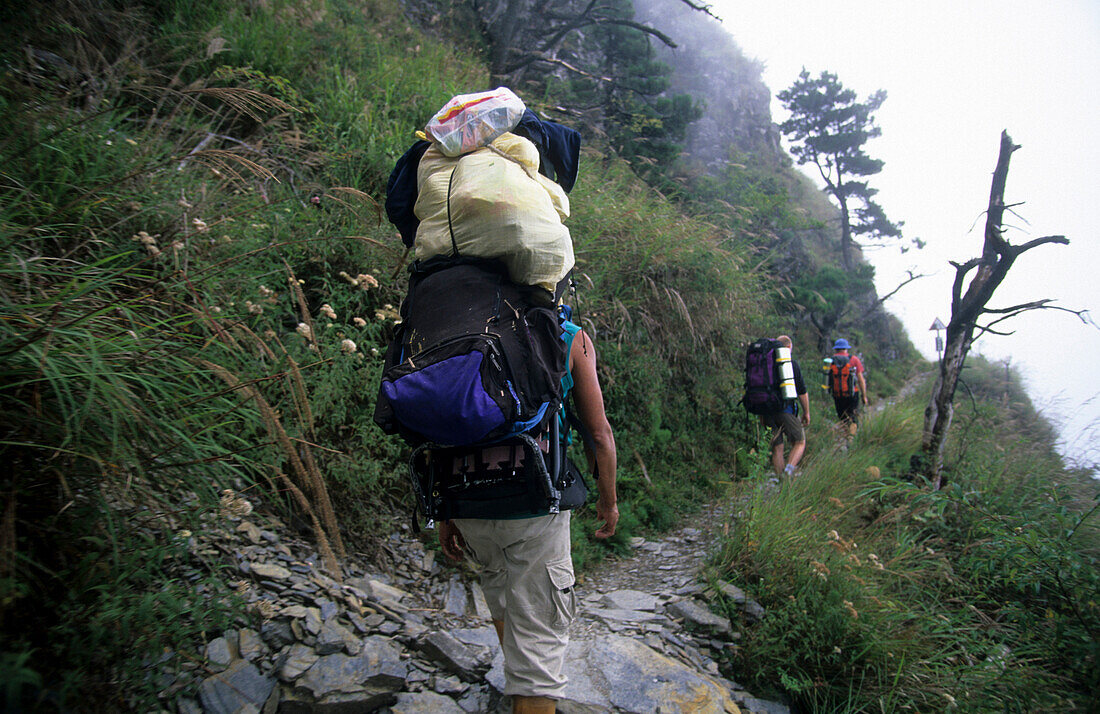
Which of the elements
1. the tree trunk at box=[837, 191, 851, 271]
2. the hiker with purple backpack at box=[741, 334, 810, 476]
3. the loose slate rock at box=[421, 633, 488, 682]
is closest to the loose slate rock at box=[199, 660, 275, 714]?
the loose slate rock at box=[421, 633, 488, 682]

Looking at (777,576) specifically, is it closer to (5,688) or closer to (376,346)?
(376,346)

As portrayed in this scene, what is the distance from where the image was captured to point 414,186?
2033mm

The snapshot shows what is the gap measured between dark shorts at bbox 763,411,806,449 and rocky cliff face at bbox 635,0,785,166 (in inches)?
641

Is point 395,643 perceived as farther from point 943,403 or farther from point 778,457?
point 943,403

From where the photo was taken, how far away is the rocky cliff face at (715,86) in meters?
21.9

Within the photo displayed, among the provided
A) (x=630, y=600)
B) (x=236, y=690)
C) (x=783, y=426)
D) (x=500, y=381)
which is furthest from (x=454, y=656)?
(x=783, y=426)

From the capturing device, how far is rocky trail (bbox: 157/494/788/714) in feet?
6.13

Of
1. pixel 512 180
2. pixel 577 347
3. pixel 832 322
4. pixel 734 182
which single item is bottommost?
pixel 577 347

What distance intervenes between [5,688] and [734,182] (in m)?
14.1

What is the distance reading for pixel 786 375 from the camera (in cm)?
563

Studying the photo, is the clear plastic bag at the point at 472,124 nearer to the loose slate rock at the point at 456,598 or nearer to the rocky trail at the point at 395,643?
Result: the rocky trail at the point at 395,643

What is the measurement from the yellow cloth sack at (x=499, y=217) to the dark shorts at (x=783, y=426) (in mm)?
4859

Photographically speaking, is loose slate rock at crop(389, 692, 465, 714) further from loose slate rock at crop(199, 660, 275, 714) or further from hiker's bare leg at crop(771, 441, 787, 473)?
hiker's bare leg at crop(771, 441, 787, 473)

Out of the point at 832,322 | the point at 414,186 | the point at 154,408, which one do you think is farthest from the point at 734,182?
the point at 154,408
